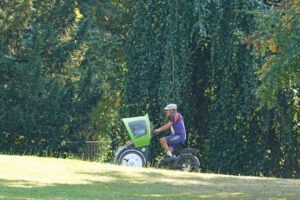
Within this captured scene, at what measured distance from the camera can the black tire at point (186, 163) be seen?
19472 mm

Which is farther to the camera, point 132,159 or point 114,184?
point 132,159

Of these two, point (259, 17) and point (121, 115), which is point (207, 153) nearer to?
point (121, 115)

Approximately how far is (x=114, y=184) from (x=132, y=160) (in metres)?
5.30

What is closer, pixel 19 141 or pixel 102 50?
pixel 19 141

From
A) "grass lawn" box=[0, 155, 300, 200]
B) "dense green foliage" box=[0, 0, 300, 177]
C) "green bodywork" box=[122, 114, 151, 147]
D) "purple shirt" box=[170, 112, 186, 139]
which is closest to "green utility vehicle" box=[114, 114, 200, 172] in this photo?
"green bodywork" box=[122, 114, 151, 147]

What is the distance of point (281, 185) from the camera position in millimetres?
15219

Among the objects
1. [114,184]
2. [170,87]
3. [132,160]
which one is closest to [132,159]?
[132,160]

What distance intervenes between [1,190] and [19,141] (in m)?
11.6

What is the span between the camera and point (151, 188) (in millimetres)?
14062

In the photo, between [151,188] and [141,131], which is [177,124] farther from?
[151,188]

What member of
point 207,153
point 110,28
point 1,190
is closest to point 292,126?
point 207,153

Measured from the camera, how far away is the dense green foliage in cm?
2275

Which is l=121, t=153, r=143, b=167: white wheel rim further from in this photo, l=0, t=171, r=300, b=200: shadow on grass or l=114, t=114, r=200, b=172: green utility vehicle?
l=0, t=171, r=300, b=200: shadow on grass

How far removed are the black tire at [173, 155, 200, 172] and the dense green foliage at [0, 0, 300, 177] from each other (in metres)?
3.11
